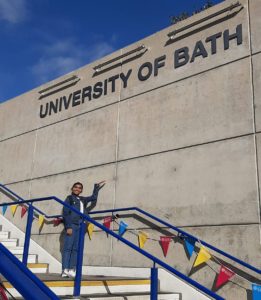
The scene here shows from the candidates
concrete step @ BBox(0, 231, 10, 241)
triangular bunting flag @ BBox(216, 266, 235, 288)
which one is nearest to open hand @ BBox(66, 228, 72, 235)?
triangular bunting flag @ BBox(216, 266, 235, 288)

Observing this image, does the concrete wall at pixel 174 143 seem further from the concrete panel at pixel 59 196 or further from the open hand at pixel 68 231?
the open hand at pixel 68 231

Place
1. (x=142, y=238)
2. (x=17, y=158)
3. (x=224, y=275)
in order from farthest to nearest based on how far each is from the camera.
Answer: (x=17, y=158), (x=142, y=238), (x=224, y=275)

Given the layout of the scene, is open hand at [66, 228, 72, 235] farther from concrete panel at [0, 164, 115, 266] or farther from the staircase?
concrete panel at [0, 164, 115, 266]

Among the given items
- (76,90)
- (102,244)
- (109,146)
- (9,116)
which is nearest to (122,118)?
(109,146)

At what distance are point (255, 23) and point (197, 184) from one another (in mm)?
2698

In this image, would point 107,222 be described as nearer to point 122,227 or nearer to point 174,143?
point 122,227

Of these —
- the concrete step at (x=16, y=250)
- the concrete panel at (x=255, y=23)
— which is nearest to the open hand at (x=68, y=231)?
the concrete step at (x=16, y=250)

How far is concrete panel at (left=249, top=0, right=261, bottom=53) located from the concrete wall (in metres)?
0.02

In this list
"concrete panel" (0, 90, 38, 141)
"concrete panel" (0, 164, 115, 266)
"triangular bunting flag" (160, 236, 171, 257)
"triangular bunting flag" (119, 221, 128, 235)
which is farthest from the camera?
"concrete panel" (0, 90, 38, 141)

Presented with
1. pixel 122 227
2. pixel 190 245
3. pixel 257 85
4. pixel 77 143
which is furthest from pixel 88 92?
pixel 190 245

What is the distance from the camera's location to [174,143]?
6.51 metres

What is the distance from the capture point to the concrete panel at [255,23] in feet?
19.5

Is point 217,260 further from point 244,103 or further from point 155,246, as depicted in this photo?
point 244,103

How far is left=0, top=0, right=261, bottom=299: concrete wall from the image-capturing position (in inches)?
221
